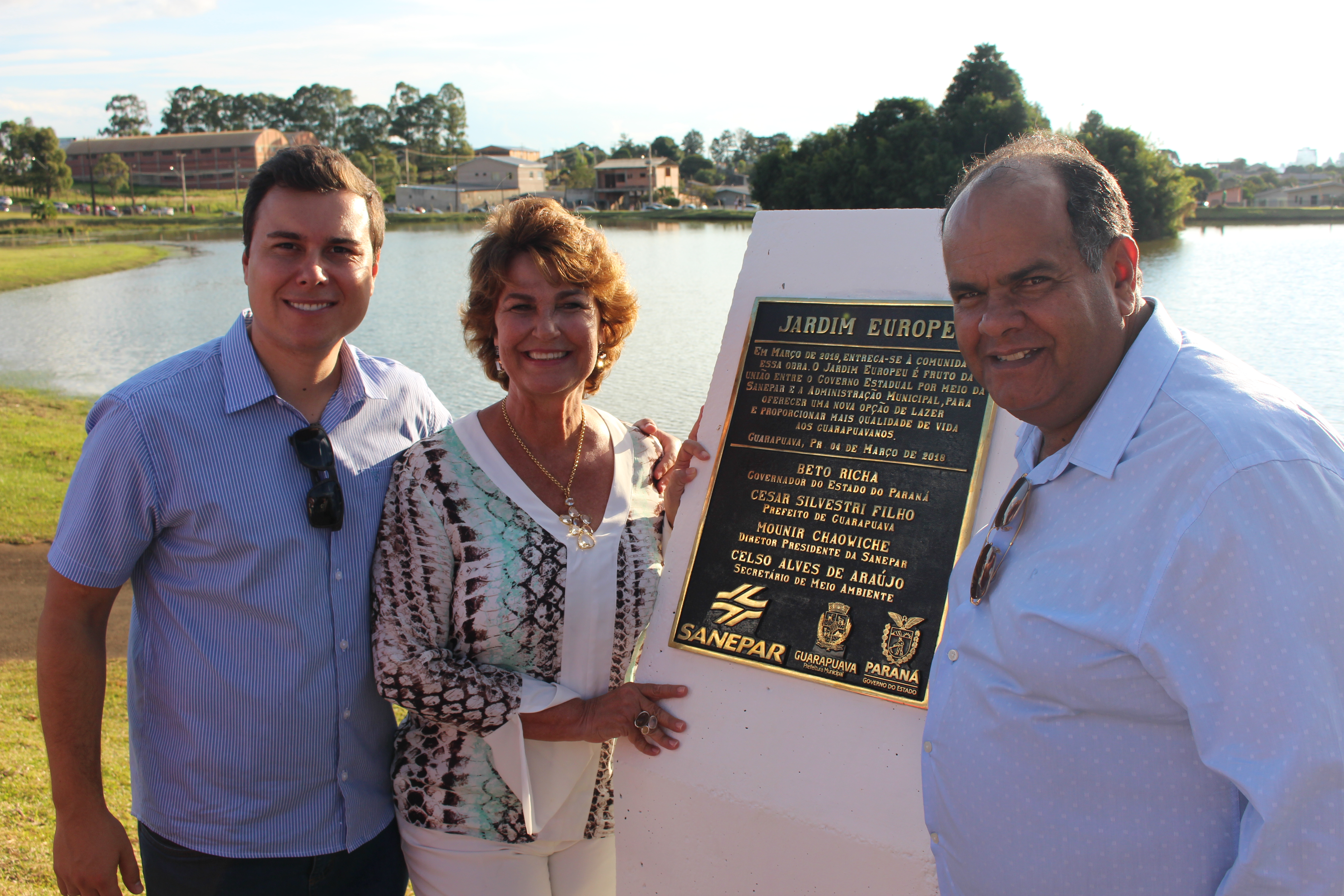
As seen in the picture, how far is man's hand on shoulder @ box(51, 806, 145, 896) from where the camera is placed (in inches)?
94.1

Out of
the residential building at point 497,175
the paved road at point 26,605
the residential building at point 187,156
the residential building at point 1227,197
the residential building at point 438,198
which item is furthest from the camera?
the residential building at point 187,156

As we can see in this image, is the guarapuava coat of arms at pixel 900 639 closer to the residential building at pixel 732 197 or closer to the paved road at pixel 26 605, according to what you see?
the paved road at pixel 26 605

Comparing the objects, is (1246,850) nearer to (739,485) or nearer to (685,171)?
(739,485)

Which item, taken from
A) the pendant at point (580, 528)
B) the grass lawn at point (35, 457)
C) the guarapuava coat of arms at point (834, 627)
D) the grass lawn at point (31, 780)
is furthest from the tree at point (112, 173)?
the guarapuava coat of arms at point (834, 627)

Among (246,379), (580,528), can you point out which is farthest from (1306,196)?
(246,379)

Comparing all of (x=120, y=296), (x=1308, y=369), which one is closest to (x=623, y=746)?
(x=1308, y=369)

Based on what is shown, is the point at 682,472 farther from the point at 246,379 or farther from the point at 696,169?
→ the point at 696,169

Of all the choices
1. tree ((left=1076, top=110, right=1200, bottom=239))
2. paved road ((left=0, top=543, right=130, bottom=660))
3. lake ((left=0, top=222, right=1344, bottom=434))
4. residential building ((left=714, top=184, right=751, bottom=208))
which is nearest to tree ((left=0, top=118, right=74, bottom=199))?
lake ((left=0, top=222, right=1344, bottom=434))

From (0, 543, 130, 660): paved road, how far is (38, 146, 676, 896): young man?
12.5ft

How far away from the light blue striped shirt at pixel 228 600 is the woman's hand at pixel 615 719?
1.72ft

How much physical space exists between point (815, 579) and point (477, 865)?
1.29 m

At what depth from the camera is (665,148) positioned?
339ft

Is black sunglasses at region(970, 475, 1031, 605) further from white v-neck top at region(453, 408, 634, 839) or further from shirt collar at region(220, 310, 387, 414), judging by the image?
shirt collar at region(220, 310, 387, 414)

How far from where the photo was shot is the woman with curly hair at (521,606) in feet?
8.53
